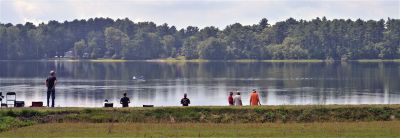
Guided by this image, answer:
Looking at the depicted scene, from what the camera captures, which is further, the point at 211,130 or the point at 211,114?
the point at 211,114

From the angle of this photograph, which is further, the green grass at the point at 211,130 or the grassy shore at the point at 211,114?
the grassy shore at the point at 211,114

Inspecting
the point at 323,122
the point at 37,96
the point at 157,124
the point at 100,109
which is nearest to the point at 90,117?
the point at 100,109

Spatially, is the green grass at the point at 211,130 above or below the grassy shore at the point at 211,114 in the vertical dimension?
below

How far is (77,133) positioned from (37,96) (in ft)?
170

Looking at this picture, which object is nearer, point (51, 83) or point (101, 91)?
point (51, 83)

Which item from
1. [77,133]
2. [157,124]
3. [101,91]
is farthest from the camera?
[101,91]

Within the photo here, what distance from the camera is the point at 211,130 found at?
101 feet

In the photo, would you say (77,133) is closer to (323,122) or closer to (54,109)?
(54,109)

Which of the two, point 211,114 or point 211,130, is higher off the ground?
point 211,114

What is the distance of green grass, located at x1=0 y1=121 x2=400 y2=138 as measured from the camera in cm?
2923

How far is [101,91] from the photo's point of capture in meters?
91.7

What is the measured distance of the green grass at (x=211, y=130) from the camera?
29.2m

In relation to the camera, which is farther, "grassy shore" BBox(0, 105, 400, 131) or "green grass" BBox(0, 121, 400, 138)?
"grassy shore" BBox(0, 105, 400, 131)

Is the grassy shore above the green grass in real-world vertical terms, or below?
above
